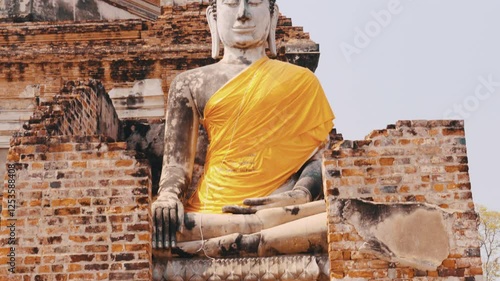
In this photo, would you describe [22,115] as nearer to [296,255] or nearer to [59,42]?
[59,42]

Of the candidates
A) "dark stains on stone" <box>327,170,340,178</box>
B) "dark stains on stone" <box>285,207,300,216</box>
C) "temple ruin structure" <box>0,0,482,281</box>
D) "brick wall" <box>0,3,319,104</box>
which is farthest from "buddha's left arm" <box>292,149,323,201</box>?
"brick wall" <box>0,3,319,104</box>

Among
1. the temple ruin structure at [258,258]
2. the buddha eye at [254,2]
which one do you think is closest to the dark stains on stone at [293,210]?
the temple ruin structure at [258,258]

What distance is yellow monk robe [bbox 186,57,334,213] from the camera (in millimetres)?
7992

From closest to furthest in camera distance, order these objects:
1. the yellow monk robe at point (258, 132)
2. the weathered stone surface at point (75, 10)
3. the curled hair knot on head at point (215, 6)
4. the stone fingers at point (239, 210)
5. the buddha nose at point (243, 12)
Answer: the stone fingers at point (239, 210) < the yellow monk robe at point (258, 132) < the buddha nose at point (243, 12) < the curled hair knot on head at point (215, 6) < the weathered stone surface at point (75, 10)

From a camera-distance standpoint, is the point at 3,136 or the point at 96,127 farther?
the point at 3,136

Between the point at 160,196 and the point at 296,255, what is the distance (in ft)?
3.93

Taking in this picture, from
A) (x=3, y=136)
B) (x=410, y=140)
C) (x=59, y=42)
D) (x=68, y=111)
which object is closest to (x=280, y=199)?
(x=410, y=140)

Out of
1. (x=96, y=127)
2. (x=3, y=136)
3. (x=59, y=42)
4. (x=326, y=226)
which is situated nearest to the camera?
(x=326, y=226)

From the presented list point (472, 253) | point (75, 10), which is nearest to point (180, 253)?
point (472, 253)

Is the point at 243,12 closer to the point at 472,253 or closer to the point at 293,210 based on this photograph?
the point at 293,210

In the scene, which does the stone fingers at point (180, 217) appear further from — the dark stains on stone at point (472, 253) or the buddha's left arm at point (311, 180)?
the dark stains on stone at point (472, 253)

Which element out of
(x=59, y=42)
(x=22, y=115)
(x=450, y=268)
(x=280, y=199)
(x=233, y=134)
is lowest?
(x=450, y=268)

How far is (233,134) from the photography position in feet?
26.9

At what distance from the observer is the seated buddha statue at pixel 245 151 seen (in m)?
7.34
